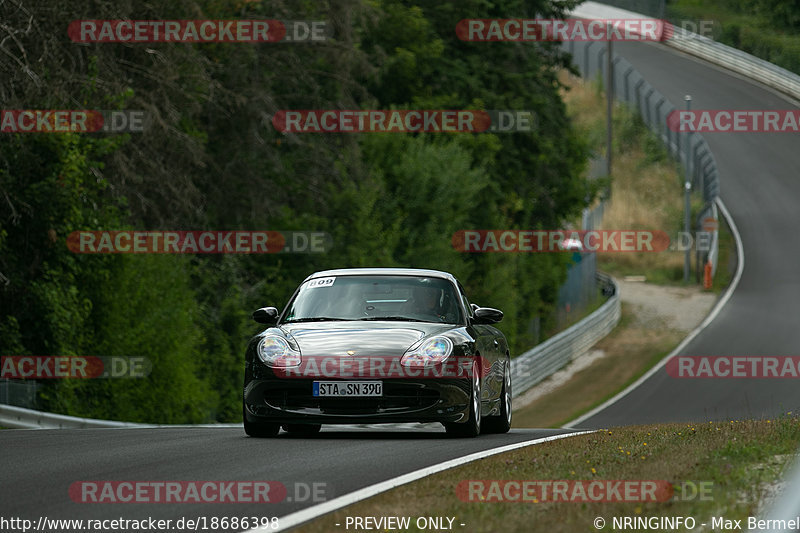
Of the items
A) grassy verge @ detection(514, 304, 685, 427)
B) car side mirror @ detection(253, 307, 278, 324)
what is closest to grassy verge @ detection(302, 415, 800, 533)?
car side mirror @ detection(253, 307, 278, 324)

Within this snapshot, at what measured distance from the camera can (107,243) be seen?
24.1 meters

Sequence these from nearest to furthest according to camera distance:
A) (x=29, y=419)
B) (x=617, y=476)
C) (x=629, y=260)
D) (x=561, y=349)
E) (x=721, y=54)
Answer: (x=617, y=476), (x=29, y=419), (x=561, y=349), (x=629, y=260), (x=721, y=54)

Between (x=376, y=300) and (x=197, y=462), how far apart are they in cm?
372

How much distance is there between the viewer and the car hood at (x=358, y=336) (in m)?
12.3

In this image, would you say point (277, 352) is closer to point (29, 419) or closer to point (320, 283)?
point (320, 283)

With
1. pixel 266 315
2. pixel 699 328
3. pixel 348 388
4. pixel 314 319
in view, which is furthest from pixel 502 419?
pixel 699 328

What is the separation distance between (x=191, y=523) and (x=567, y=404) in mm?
32011

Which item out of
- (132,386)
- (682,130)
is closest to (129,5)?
(132,386)

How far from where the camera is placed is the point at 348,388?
12.3 m

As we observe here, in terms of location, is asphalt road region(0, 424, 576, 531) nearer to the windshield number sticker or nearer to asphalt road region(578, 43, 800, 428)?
the windshield number sticker

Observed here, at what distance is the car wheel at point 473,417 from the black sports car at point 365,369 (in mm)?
12

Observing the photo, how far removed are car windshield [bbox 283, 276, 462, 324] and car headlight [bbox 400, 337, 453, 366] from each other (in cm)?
68

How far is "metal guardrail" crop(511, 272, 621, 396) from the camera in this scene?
39625mm

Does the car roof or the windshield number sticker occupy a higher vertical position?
the car roof
